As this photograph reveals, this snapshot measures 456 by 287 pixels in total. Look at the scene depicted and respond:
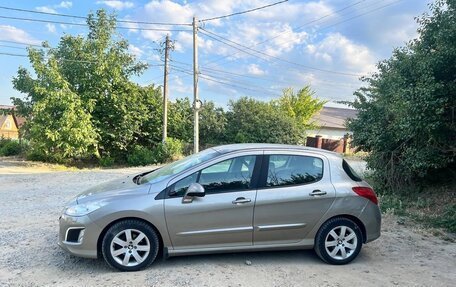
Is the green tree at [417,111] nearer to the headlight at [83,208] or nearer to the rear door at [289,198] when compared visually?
the rear door at [289,198]

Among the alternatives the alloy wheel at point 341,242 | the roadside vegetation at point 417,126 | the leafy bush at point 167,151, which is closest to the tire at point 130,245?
the alloy wheel at point 341,242

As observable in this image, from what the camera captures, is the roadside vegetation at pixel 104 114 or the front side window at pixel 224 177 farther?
the roadside vegetation at pixel 104 114

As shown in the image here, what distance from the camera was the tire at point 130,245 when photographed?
409cm

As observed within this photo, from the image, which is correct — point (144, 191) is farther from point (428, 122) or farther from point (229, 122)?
point (229, 122)

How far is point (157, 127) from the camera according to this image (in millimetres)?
23078

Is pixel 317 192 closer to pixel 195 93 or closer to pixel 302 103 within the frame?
pixel 195 93

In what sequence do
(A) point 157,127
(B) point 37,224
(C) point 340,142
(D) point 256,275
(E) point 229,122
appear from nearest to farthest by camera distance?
(D) point 256,275 < (B) point 37,224 < (A) point 157,127 < (E) point 229,122 < (C) point 340,142

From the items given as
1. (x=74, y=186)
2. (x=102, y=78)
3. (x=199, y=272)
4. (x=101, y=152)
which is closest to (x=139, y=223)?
(x=199, y=272)

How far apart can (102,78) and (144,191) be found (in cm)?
1701

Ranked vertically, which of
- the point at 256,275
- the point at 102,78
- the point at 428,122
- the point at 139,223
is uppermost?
the point at 102,78

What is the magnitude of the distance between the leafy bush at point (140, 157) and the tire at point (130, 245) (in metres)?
17.6

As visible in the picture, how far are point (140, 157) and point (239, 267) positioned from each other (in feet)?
60.4

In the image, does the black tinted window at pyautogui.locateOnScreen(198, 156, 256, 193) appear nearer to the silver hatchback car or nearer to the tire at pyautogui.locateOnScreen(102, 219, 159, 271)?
the silver hatchback car

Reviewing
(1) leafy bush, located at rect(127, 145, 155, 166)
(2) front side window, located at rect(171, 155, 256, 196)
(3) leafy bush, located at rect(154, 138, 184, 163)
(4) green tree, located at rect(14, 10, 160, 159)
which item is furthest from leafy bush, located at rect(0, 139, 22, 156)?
(2) front side window, located at rect(171, 155, 256, 196)
